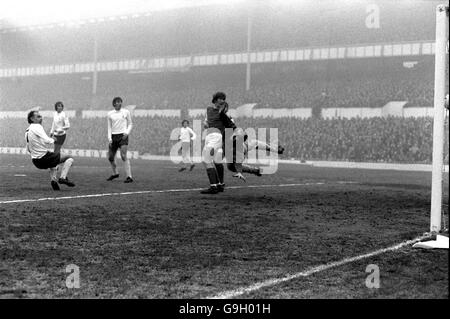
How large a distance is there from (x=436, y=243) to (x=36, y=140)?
7499mm

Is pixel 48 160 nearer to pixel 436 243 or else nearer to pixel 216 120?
pixel 216 120

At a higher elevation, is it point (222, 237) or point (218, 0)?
point (218, 0)

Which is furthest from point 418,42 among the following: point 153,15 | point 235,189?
point 235,189

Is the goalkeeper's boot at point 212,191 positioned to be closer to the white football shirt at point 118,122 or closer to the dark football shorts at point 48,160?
the dark football shorts at point 48,160

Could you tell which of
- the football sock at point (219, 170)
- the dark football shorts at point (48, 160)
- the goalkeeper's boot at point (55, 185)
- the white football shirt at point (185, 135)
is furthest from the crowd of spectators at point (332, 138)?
the dark football shorts at point (48, 160)

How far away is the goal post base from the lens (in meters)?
6.27

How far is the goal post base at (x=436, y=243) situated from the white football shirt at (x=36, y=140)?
7.05m

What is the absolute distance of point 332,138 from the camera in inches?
1347

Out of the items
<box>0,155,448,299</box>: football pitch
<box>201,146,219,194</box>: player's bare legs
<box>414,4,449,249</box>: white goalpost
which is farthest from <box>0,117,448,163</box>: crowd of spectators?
<box>414,4,449,249</box>: white goalpost

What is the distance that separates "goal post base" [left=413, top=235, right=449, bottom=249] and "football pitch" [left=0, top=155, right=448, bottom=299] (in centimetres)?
14

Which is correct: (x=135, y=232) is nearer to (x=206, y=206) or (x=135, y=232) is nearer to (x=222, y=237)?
(x=222, y=237)
